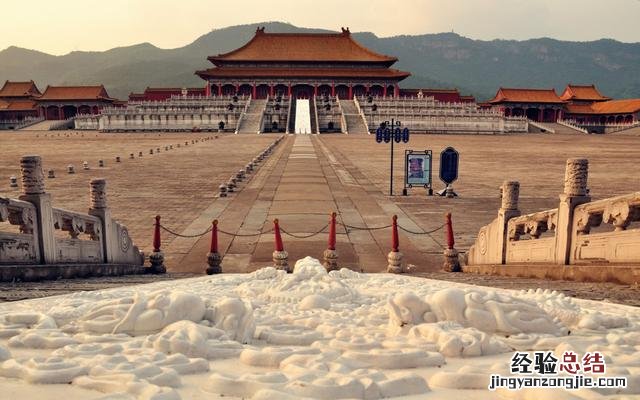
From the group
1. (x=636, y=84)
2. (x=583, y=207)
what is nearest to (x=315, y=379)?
(x=583, y=207)

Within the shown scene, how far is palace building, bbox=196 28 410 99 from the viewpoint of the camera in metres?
68.8

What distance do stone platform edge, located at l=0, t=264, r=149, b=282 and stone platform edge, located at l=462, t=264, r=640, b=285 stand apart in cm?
595

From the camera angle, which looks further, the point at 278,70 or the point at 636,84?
the point at 636,84

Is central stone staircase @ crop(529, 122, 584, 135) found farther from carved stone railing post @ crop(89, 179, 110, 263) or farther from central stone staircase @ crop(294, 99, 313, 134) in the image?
carved stone railing post @ crop(89, 179, 110, 263)

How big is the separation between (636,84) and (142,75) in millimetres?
189771

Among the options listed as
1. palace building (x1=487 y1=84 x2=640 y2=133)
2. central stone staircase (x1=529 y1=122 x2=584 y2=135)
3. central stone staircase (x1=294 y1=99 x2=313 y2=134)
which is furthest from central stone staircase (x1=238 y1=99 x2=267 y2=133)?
central stone staircase (x1=529 y1=122 x2=584 y2=135)

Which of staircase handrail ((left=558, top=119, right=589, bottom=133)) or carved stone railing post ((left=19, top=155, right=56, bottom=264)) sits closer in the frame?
carved stone railing post ((left=19, top=155, right=56, bottom=264))

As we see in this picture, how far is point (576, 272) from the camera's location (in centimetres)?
601

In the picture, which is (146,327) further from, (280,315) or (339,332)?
(339,332)

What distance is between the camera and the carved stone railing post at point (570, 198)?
6078 millimetres

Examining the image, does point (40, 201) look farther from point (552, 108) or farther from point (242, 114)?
point (552, 108)

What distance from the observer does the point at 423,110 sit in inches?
2237

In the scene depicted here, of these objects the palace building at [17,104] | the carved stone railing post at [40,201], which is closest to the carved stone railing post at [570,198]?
the carved stone railing post at [40,201]

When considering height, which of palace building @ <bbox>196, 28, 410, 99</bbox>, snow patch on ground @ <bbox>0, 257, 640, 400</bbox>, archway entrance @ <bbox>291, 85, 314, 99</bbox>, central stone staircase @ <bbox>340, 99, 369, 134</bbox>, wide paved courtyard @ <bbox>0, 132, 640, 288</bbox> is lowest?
wide paved courtyard @ <bbox>0, 132, 640, 288</bbox>
